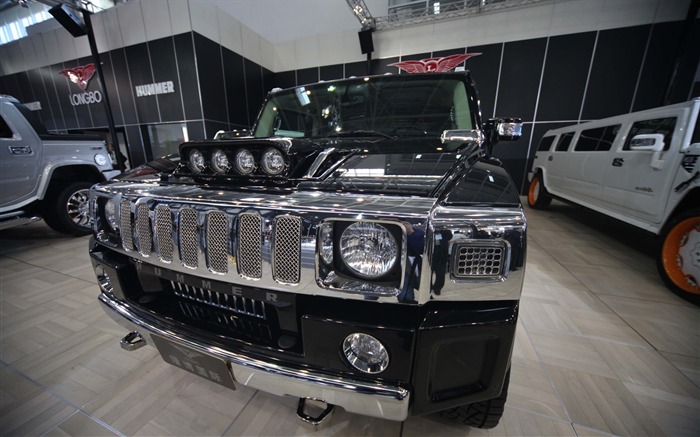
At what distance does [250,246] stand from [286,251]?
0.14 meters

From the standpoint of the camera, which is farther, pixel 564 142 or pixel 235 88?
pixel 235 88

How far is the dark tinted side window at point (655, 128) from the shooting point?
8.75ft

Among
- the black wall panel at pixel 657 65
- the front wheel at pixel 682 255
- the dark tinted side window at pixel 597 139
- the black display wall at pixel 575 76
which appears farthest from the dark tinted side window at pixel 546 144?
the front wheel at pixel 682 255

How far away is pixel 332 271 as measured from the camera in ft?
2.54

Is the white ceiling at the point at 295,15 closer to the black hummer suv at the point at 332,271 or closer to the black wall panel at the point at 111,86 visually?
the black wall panel at the point at 111,86

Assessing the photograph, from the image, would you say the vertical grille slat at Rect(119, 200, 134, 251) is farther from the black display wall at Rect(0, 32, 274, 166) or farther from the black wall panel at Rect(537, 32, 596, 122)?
the black wall panel at Rect(537, 32, 596, 122)

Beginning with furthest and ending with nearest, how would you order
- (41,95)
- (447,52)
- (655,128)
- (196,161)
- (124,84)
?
1. (41,95)
2. (124,84)
3. (447,52)
4. (655,128)
5. (196,161)

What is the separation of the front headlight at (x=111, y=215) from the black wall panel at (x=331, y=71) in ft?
28.8

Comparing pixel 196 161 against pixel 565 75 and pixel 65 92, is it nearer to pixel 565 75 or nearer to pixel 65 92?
pixel 565 75

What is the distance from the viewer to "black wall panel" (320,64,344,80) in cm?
870

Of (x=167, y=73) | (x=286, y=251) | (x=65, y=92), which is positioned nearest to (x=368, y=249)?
(x=286, y=251)

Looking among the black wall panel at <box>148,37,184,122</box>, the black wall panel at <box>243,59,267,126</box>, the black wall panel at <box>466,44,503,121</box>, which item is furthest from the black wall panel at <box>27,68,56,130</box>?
the black wall panel at <box>466,44,503,121</box>

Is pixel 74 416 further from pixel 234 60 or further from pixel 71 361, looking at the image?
pixel 234 60

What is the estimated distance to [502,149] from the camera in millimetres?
7566
